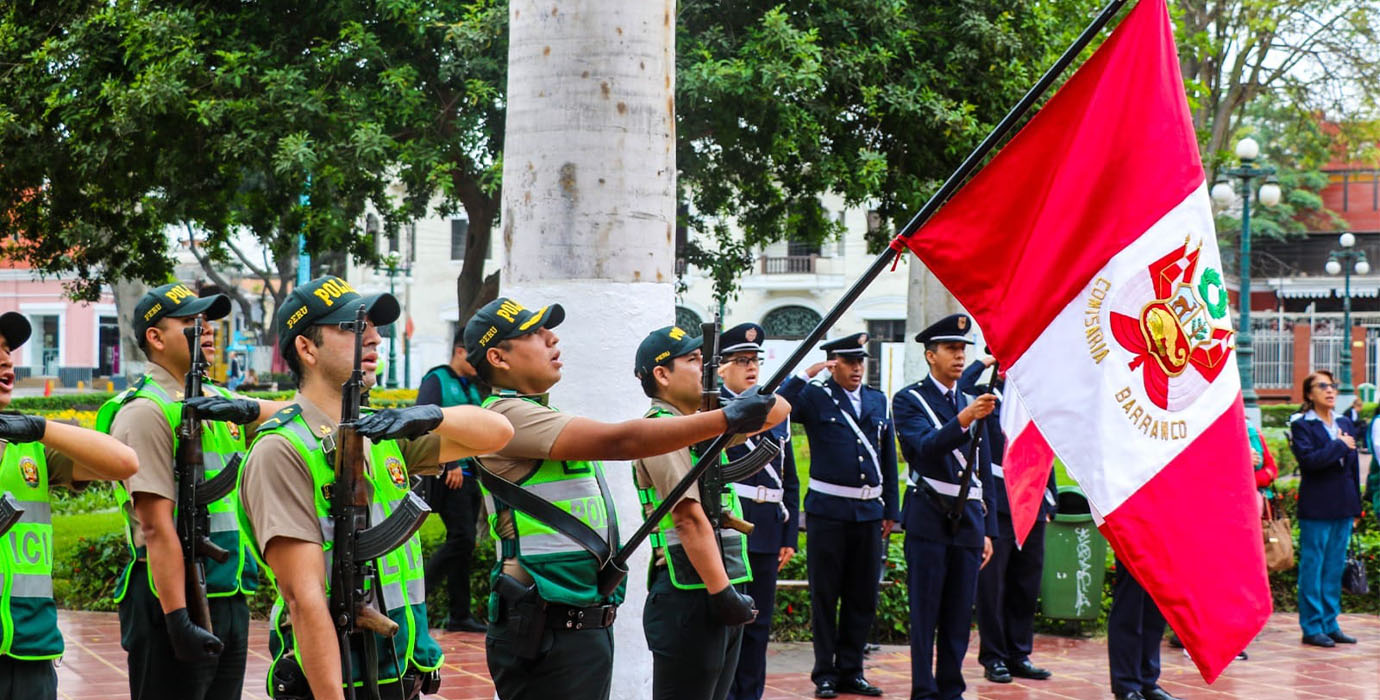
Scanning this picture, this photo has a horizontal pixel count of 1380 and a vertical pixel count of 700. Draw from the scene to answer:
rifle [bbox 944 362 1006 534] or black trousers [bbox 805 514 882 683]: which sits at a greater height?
rifle [bbox 944 362 1006 534]

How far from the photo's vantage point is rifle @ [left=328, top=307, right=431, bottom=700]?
11.5 feet

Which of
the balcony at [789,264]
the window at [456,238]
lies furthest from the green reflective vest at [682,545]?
the window at [456,238]

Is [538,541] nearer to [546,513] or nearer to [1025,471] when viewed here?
[546,513]

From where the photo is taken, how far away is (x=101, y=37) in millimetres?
11578

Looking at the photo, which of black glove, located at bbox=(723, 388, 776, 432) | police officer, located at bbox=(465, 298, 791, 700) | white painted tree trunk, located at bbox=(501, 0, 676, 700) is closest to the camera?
black glove, located at bbox=(723, 388, 776, 432)

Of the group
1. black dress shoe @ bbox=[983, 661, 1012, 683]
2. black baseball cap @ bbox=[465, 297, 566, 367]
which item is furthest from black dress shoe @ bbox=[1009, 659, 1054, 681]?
black baseball cap @ bbox=[465, 297, 566, 367]

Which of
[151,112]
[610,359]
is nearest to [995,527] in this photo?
[610,359]

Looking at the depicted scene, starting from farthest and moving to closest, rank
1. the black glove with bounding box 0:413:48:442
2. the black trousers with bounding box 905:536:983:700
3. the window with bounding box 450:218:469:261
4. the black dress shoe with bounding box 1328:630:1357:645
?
the window with bounding box 450:218:469:261
the black dress shoe with bounding box 1328:630:1357:645
the black trousers with bounding box 905:536:983:700
the black glove with bounding box 0:413:48:442

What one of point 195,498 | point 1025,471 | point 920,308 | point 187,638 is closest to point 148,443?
point 195,498

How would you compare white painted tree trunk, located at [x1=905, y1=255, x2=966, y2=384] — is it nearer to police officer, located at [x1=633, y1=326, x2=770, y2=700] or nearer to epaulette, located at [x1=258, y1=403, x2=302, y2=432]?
police officer, located at [x1=633, y1=326, x2=770, y2=700]

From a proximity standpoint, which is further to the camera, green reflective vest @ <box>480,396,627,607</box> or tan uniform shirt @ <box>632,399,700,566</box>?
tan uniform shirt @ <box>632,399,700,566</box>

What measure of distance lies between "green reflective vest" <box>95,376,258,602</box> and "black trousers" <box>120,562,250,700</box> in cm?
5

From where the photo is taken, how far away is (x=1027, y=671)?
923 cm

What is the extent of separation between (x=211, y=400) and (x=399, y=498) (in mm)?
575
